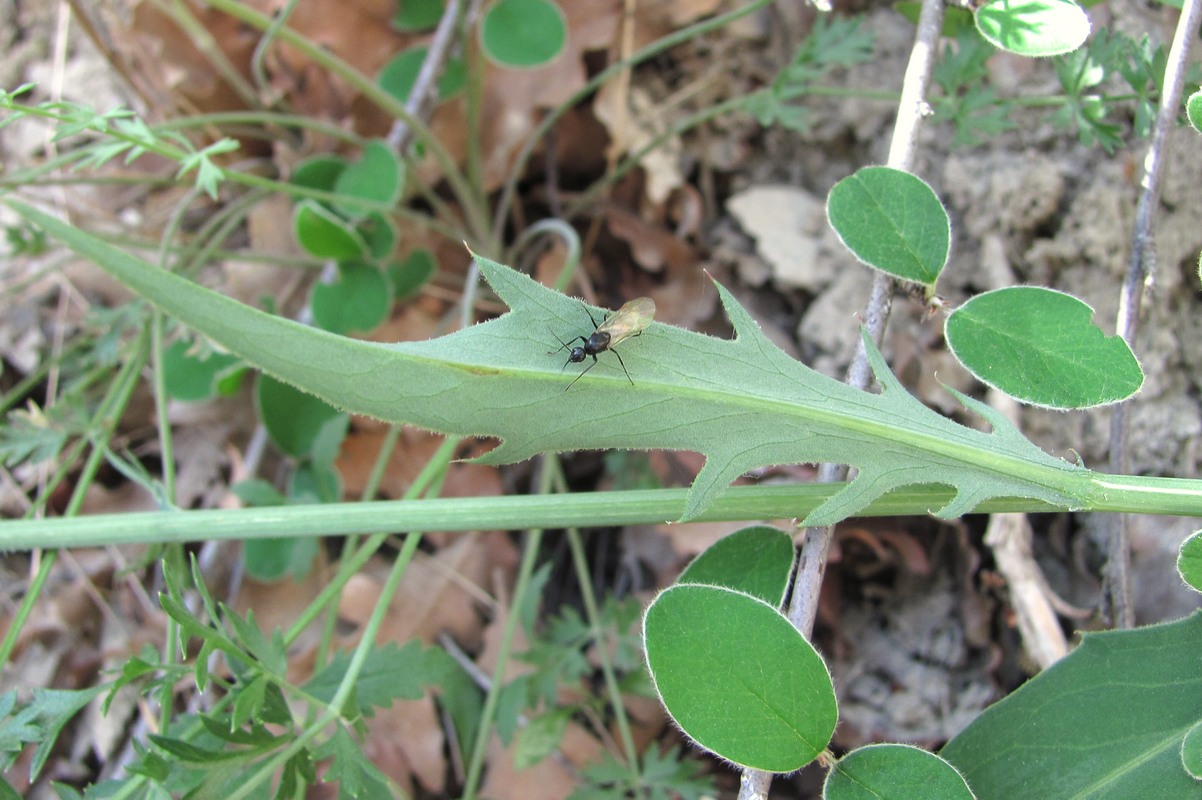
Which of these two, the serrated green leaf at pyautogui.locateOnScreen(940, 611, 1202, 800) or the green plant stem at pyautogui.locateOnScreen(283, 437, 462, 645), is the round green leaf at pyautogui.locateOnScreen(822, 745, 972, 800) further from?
the green plant stem at pyautogui.locateOnScreen(283, 437, 462, 645)

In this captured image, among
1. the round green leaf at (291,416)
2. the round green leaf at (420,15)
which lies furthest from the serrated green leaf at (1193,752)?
the round green leaf at (420,15)

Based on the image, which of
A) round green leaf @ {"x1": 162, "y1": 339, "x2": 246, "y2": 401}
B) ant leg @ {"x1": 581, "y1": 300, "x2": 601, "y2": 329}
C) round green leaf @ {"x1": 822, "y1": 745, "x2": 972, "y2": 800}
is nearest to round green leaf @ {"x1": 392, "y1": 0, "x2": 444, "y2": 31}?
round green leaf @ {"x1": 162, "y1": 339, "x2": 246, "y2": 401}

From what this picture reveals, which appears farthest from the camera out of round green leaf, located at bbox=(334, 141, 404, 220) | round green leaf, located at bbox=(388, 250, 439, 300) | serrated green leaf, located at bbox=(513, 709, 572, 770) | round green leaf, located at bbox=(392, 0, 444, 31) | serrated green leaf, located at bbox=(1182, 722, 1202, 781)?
round green leaf, located at bbox=(392, 0, 444, 31)

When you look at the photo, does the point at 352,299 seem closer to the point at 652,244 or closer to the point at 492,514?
the point at 652,244

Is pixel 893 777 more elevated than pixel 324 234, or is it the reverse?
pixel 324 234

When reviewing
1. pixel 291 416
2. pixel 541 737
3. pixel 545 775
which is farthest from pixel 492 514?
pixel 545 775

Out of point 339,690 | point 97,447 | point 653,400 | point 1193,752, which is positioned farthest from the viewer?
point 97,447

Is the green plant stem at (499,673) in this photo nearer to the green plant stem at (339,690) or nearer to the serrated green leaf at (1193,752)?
the green plant stem at (339,690)
